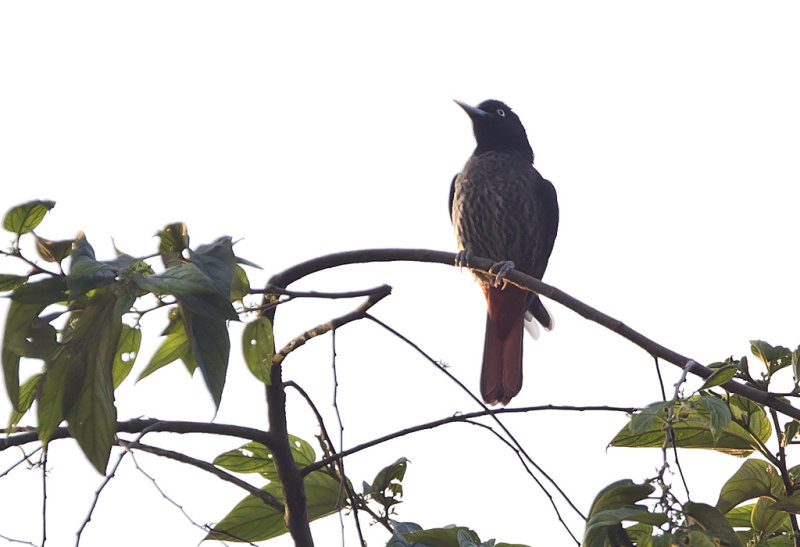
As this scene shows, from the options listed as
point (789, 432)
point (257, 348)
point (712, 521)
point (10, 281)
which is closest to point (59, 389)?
point (10, 281)

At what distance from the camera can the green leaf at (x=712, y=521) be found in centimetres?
166

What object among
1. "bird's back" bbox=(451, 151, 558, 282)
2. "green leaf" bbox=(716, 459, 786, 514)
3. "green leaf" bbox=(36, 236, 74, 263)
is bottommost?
"green leaf" bbox=(716, 459, 786, 514)

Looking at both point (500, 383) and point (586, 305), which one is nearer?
point (586, 305)

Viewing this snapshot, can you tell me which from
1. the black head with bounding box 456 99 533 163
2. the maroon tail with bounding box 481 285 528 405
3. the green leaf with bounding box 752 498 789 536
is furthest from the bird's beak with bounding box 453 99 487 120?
the green leaf with bounding box 752 498 789 536

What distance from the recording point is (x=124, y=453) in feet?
6.25

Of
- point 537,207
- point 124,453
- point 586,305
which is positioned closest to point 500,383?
point 537,207

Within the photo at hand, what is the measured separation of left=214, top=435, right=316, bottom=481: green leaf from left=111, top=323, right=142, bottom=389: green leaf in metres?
0.48

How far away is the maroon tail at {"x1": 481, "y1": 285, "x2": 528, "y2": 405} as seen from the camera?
5250 mm

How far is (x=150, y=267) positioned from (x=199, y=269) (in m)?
0.12

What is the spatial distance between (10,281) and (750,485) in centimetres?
161

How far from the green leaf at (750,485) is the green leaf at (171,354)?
1.22 metres

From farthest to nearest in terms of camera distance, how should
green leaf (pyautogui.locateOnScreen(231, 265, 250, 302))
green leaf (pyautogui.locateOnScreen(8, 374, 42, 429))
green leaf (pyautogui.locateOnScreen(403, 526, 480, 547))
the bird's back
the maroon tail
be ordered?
the bird's back, the maroon tail, green leaf (pyautogui.locateOnScreen(403, 526, 480, 547)), green leaf (pyautogui.locateOnScreen(231, 265, 250, 302)), green leaf (pyautogui.locateOnScreen(8, 374, 42, 429))

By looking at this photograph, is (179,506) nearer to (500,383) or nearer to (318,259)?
(318,259)

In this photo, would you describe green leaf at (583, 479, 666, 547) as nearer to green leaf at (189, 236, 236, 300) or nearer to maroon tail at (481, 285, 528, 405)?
green leaf at (189, 236, 236, 300)
